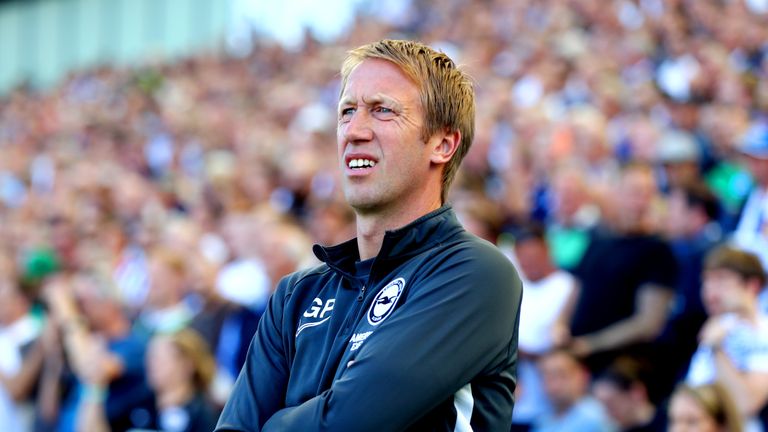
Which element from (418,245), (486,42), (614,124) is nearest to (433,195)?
(418,245)

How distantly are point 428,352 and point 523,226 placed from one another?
4.34 meters

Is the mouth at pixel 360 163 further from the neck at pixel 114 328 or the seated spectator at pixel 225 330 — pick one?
the neck at pixel 114 328

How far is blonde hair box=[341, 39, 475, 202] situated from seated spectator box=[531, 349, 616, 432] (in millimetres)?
3060

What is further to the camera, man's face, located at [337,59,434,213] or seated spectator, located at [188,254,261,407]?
seated spectator, located at [188,254,261,407]

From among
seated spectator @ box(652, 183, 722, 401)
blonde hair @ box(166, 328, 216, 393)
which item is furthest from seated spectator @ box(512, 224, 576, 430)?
blonde hair @ box(166, 328, 216, 393)

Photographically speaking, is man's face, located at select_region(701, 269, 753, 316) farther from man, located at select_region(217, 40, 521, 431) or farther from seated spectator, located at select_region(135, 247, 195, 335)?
seated spectator, located at select_region(135, 247, 195, 335)

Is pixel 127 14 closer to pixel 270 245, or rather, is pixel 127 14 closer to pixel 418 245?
pixel 270 245

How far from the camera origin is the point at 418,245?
7.98ft

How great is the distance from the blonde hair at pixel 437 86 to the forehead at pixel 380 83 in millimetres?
13

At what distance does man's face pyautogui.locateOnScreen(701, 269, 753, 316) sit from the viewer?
4.86m

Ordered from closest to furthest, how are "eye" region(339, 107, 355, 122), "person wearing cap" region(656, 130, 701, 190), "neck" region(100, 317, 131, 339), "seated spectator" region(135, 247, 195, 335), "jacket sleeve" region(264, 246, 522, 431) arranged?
"jacket sleeve" region(264, 246, 522, 431) → "eye" region(339, 107, 355, 122) → "neck" region(100, 317, 131, 339) → "seated spectator" region(135, 247, 195, 335) → "person wearing cap" region(656, 130, 701, 190)

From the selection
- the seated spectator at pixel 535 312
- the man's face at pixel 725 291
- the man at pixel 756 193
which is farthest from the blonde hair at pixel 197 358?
the man at pixel 756 193

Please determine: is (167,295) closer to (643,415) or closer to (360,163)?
(643,415)

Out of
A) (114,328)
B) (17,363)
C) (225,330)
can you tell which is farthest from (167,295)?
(17,363)
